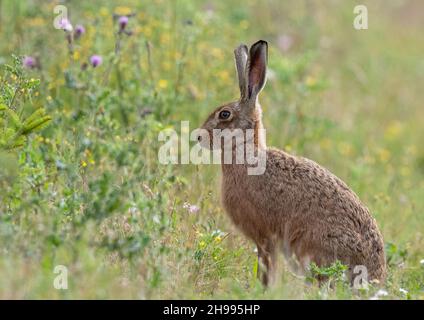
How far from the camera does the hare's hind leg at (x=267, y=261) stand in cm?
604

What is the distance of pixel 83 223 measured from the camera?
17.6 ft

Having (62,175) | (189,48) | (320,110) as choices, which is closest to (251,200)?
(62,175)

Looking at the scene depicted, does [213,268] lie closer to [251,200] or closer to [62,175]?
[251,200]

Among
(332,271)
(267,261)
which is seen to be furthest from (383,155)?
(332,271)

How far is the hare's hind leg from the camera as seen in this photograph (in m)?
6.04

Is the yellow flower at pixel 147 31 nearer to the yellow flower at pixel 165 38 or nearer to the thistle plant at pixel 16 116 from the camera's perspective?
the yellow flower at pixel 165 38

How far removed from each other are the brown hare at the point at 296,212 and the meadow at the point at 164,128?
0.27 meters

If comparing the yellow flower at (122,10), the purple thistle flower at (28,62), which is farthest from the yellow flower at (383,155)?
the purple thistle flower at (28,62)

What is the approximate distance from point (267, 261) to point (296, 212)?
43 cm

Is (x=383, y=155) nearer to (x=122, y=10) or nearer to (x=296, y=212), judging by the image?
(x=122, y=10)

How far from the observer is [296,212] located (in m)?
6.50

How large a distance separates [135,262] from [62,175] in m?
1.40

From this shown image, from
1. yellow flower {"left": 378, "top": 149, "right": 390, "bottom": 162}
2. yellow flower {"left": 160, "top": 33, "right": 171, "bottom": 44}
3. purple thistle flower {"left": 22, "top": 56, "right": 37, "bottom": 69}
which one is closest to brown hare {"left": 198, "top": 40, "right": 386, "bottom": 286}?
purple thistle flower {"left": 22, "top": 56, "right": 37, "bottom": 69}
